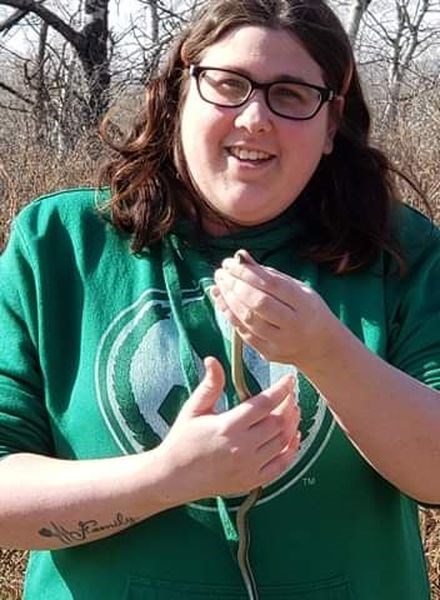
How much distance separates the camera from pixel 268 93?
5.10ft

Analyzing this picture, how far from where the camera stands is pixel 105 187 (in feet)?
5.74

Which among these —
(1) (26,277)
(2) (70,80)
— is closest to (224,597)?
(1) (26,277)

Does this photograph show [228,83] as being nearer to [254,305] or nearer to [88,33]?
[254,305]

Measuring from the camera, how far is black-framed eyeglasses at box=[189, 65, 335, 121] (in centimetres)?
155

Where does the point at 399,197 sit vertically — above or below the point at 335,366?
above

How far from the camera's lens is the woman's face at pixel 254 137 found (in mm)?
1547

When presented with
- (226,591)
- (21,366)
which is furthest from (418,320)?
(21,366)

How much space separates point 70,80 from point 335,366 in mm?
6972

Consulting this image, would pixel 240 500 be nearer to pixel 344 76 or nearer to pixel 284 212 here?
pixel 284 212

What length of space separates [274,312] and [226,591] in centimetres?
Result: 45

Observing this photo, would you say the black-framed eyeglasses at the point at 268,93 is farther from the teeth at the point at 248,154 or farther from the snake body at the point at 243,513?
the snake body at the point at 243,513

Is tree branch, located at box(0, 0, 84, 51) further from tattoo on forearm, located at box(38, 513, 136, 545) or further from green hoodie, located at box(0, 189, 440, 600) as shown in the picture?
tattoo on forearm, located at box(38, 513, 136, 545)

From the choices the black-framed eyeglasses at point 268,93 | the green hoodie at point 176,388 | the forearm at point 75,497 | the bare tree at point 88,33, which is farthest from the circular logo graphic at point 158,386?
the bare tree at point 88,33

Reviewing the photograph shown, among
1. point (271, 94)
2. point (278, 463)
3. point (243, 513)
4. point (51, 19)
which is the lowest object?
point (243, 513)
